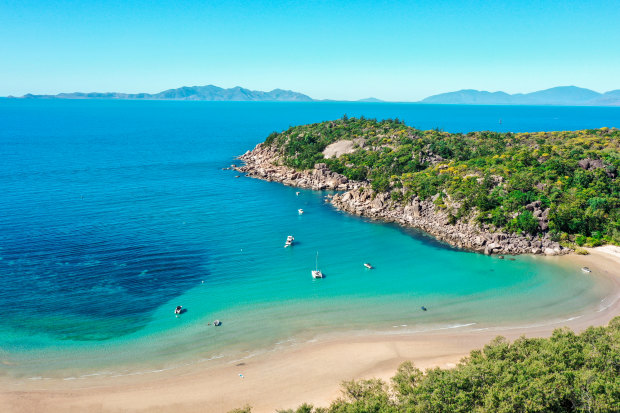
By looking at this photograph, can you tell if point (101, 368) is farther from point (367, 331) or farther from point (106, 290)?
point (367, 331)

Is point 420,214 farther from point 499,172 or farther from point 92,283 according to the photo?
point 92,283

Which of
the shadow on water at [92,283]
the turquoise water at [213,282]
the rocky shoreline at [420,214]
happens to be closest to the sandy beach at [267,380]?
the turquoise water at [213,282]

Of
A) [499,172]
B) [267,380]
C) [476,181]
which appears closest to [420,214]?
[476,181]

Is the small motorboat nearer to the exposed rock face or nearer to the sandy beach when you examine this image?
the sandy beach

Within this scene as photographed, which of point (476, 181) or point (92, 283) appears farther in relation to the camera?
point (476, 181)

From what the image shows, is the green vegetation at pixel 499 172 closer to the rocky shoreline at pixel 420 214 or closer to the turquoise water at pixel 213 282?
the rocky shoreline at pixel 420 214

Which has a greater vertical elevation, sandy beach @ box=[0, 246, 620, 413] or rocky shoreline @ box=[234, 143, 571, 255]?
rocky shoreline @ box=[234, 143, 571, 255]

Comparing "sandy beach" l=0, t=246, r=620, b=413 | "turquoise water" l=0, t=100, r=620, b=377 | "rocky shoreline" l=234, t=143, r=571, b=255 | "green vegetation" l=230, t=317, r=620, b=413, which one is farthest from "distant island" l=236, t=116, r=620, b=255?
"green vegetation" l=230, t=317, r=620, b=413
